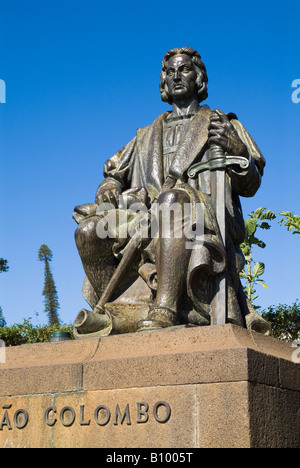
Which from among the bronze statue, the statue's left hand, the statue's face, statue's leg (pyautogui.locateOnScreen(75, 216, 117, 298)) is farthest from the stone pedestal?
the statue's face

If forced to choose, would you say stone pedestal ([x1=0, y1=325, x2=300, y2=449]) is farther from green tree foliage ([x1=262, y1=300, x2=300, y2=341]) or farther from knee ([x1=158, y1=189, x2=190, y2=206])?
green tree foliage ([x1=262, y1=300, x2=300, y2=341])

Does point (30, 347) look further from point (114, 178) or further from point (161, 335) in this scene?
point (114, 178)

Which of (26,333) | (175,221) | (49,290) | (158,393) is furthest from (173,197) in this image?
(49,290)

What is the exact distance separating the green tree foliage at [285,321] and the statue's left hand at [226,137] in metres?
10.7

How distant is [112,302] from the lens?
6379 mm

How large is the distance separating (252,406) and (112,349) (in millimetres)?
1285

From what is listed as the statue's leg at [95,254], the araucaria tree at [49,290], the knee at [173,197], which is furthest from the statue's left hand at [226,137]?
the araucaria tree at [49,290]

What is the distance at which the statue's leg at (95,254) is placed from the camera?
258 inches

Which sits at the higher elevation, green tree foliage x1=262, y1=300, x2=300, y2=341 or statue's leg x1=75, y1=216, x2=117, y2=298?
green tree foliage x1=262, y1=300, x2=300, y2=341

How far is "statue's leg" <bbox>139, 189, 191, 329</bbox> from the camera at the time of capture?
225 inches

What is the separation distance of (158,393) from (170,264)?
3.76ft

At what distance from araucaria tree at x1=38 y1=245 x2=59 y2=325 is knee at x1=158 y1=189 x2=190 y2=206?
33282mm

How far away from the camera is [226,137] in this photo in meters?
6.51

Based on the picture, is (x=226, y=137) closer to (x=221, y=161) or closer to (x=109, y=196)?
(x=221, y=161)
